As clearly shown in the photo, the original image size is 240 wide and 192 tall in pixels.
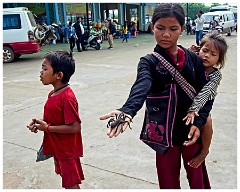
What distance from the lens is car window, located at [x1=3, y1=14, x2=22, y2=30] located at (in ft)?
35.7

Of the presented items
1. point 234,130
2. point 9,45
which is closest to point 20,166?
point 234,130

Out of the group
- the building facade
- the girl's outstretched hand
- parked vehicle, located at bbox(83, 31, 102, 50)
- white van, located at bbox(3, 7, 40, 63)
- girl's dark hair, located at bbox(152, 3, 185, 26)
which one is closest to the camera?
the girl's outstretched hand

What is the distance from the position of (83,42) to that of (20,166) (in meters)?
11.6

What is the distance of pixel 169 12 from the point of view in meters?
1.63

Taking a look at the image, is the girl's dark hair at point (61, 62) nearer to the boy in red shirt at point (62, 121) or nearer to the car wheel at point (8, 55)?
the boy in red shirt at point (62, 121)

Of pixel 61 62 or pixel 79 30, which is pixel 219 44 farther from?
pixel 79 30

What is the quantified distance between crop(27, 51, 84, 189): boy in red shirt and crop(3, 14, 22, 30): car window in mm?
9522

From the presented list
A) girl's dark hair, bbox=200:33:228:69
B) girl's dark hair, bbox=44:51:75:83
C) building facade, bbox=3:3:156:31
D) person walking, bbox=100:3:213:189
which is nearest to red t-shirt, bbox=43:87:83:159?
girl's dark hair, bbox=44:51:75:83

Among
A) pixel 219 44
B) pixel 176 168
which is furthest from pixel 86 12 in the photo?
pixel 176 168

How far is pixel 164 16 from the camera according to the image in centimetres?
163

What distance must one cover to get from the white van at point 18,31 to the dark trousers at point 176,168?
9.85 m

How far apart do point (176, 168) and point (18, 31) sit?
10.1 meters

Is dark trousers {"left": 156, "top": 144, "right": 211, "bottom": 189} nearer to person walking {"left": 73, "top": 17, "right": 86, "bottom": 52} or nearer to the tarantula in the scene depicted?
the tarantula

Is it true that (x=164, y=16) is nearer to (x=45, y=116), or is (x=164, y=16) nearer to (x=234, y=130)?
(x=45, y=116)
